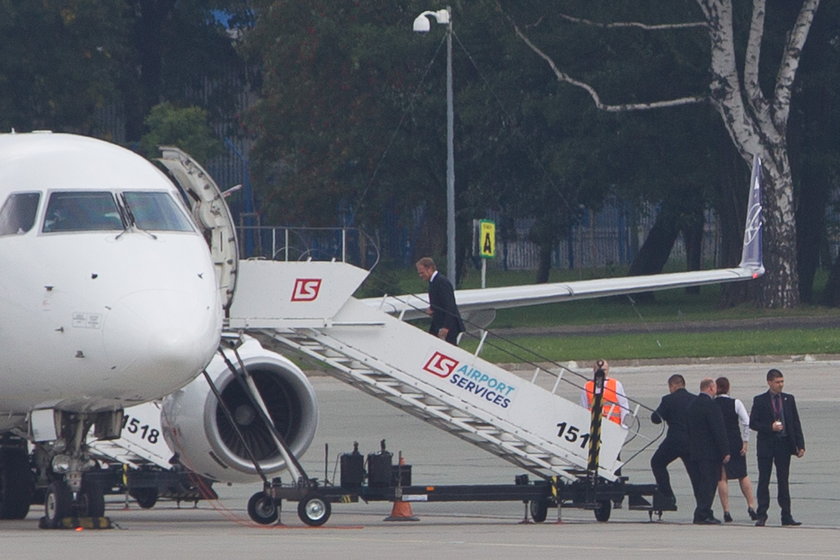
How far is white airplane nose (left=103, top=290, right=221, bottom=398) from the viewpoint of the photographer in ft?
48.6

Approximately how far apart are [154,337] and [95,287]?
2.44ft

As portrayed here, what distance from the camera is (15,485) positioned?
18953 mm

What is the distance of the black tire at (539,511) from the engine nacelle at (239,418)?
8.10ft

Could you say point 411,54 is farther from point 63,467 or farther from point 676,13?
point 63,467

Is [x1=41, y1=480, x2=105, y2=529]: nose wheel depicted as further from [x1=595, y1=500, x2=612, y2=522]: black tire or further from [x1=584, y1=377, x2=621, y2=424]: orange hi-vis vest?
[x1=584, y1=377, x2=621, y2=424]: orange hi-vis vest

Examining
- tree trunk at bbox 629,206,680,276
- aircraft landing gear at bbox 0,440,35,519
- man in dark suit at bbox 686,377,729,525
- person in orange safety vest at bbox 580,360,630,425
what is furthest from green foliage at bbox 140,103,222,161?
man in dark suit at bbox 686,377,729,525

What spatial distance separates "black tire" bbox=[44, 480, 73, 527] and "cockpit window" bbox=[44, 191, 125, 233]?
2368 millimetres

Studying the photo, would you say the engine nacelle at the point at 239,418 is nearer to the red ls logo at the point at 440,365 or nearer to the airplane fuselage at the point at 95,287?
the red ls logo at the point at 440,365

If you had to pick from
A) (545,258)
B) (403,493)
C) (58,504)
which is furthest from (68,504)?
(545,258)

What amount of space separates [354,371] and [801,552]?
5909mm

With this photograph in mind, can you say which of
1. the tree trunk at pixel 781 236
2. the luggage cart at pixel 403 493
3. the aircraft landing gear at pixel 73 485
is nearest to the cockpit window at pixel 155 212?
the aircraft landing gear at pixel 73 485

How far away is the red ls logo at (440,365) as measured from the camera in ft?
61.5

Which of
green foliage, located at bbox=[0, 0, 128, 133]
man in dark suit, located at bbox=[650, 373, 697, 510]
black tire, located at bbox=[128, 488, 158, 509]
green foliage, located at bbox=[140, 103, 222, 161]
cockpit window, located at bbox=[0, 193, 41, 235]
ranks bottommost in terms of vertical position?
black tire, located at bbox=[128, 488, 158, 509]

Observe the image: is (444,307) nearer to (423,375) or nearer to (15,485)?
(423,375)
